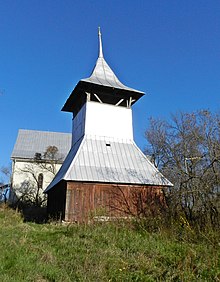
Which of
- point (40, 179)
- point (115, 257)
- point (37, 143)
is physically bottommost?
point (115, 257)

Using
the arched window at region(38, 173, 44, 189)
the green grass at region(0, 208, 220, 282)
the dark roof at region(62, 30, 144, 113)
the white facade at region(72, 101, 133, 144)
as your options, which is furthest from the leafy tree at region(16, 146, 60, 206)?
the green grass at region(0, 208, 220, 282)

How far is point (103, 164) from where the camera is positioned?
1498 centimetres

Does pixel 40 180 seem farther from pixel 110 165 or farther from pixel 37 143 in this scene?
pixel 110 165

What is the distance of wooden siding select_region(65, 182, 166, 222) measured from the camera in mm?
13336

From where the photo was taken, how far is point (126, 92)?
18016mm

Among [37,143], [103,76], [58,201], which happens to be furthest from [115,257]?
[37,143]

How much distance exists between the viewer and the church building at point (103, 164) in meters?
13.6

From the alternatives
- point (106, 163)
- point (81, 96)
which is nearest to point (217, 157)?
point (106, 163)

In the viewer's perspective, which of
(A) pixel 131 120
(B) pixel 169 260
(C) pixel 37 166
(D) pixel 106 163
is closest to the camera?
(B) pixel 169 260

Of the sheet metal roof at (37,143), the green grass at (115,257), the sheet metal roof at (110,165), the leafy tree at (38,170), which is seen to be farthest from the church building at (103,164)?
the sheet metal roof at (37,143)

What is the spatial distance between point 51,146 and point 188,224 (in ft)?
84.6

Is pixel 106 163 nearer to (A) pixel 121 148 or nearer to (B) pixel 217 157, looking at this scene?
(A) pixel 121 148

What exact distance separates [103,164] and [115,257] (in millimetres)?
8593

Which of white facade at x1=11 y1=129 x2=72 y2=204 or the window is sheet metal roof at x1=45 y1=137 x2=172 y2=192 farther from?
the window
